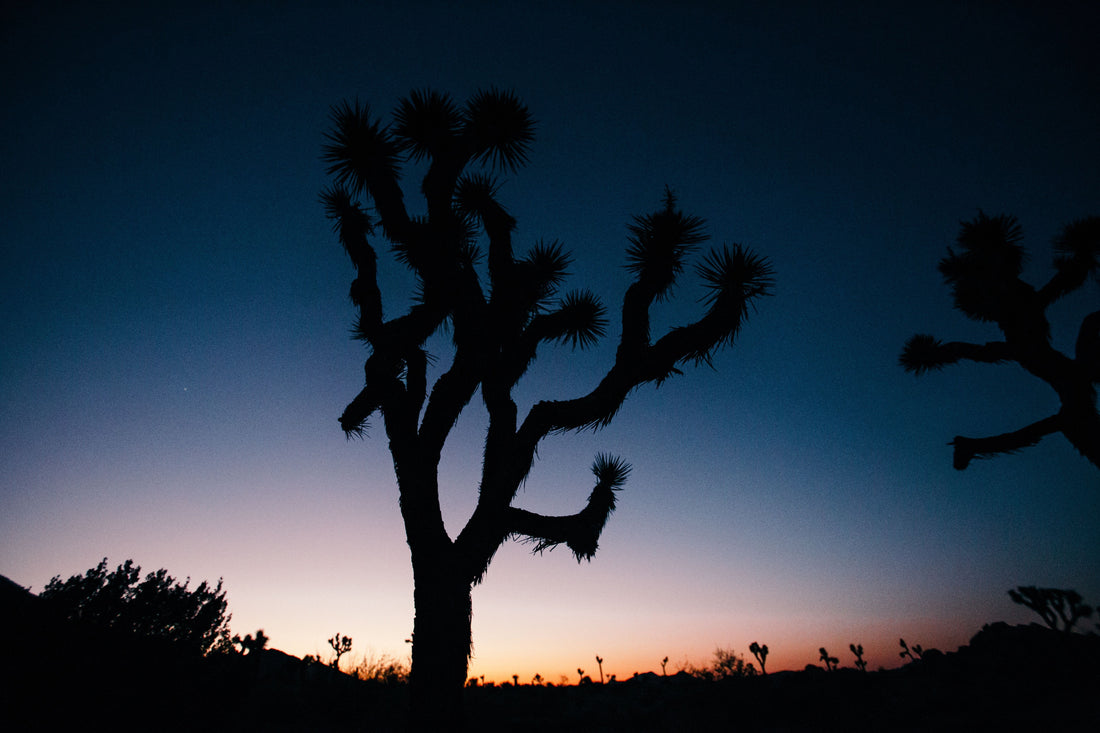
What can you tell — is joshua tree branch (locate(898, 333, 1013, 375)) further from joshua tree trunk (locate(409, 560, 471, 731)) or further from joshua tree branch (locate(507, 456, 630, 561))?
joshua tree trunk (locate(409, 560, 471, 731))

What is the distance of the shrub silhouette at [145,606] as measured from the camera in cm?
875

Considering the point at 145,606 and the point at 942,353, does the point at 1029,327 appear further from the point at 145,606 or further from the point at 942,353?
the point at 145,606

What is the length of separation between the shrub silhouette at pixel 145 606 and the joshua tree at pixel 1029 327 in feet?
56.5

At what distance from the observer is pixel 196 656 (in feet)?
30.8

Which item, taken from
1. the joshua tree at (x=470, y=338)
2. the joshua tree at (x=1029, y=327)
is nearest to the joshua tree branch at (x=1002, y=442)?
the joshua tree at (x=1029, y=327)

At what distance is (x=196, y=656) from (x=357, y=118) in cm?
1144

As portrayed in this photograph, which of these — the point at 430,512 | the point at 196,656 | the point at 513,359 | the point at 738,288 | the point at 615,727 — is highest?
the point at 738,288

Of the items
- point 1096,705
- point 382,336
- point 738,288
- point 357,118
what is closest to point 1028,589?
point 1096,705

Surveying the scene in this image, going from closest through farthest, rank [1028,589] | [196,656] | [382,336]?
1. [382,336]
2. [196,656]
3. [1028,589]

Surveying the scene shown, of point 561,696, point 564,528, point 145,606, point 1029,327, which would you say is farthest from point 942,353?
point 145,606

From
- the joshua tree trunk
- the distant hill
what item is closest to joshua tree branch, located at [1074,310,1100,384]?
the distant hill

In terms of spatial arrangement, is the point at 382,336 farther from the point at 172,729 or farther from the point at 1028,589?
the point at 1028,589

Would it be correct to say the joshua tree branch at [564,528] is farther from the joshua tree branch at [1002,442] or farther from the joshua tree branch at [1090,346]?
the joshua tree branch at [1090,346]

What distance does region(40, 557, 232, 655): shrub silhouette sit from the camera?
8.75 m
